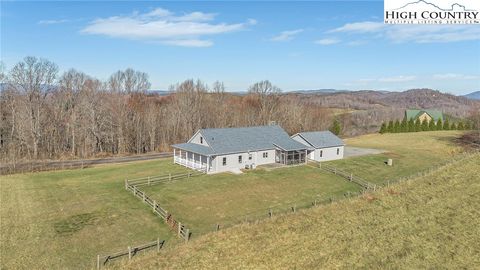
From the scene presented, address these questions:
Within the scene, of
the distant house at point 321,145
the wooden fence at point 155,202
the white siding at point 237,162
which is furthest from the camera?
the distant house at point 321,145

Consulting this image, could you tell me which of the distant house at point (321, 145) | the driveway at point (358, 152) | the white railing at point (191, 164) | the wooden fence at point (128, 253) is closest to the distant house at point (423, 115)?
the driveway at point (358, 152)

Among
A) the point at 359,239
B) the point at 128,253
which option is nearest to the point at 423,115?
the point at 359,239

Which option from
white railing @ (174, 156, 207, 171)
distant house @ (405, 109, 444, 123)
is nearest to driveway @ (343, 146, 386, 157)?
white railing @ (174, 156, 207, 171)

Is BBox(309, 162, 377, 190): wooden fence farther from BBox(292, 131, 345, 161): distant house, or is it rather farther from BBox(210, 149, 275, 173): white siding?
BBox(210, 149, 275, 173): white siding

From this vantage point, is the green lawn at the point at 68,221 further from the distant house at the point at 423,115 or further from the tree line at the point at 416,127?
the distant house at the point at 423,115

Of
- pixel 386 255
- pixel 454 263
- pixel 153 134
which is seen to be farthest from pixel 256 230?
pixel 153 134
